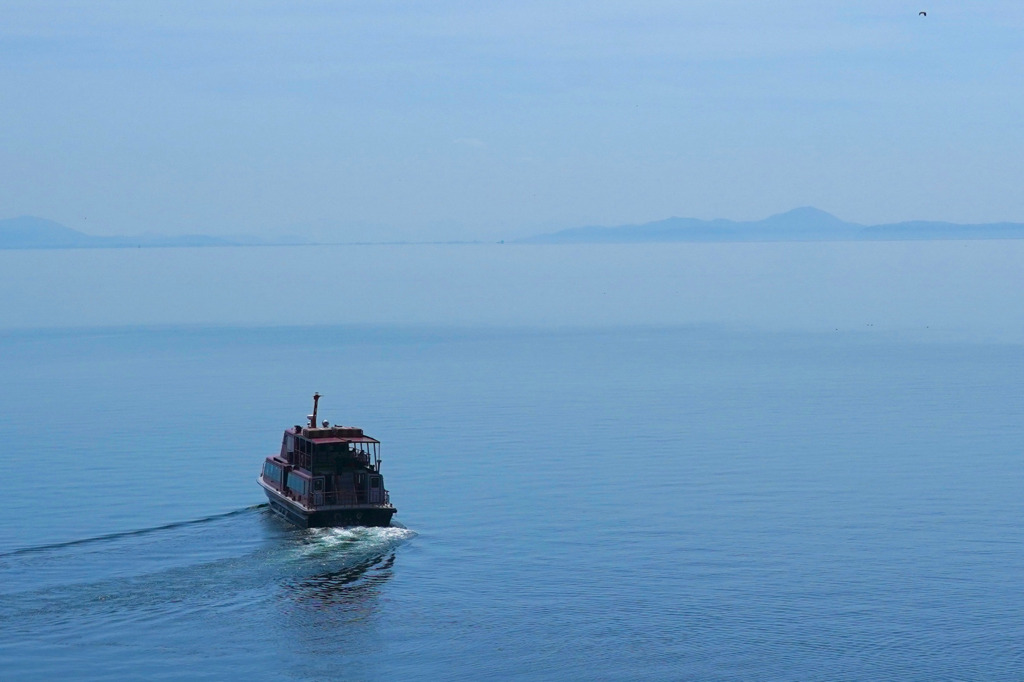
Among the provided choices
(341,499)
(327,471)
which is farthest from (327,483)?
(341,499)

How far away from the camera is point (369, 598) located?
2472 inches

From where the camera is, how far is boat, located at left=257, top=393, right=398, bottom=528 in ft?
248

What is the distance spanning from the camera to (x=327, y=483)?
78750 millimetres

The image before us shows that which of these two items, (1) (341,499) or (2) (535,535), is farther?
(1) (341,499)

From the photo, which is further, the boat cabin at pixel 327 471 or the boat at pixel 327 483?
the boat cabin at pixel 327 471

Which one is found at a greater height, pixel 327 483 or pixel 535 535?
pixel 327 483

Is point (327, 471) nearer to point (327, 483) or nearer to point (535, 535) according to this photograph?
point (327, 483)

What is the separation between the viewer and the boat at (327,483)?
248 ft

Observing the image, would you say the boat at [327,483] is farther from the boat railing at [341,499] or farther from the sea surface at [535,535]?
the sea surface at [535,535]

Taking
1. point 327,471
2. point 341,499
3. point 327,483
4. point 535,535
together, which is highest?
point 327,471

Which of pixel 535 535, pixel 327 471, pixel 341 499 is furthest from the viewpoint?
pixel 327 471

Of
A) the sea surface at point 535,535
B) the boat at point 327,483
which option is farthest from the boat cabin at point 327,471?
the sea surface at point 535,535

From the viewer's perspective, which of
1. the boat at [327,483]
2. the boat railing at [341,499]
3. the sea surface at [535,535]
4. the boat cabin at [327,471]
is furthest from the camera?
the boat cabin at [327,471]

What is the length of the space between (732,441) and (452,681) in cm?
5376
